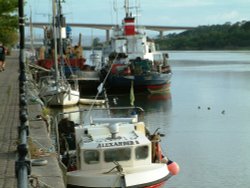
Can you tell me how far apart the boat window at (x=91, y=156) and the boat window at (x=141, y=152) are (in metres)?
0.84

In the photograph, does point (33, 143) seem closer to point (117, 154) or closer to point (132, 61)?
point (117, 154)

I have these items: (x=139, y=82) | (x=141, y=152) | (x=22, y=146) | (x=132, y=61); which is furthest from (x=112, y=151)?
(x=132, y=61)

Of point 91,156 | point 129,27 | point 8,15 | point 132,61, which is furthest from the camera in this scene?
point 129,27

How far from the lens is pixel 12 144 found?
537 inches

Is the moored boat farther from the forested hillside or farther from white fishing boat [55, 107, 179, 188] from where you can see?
the forested hillside

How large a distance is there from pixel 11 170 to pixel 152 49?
3855 cm

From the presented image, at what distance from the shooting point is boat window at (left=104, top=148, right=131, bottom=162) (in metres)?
13.0

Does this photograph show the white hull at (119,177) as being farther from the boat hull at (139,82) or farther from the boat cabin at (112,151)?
the boat hull at (139,82)

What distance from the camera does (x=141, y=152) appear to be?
43.5 feet

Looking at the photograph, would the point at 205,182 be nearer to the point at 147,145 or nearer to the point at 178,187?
the point at 178,187

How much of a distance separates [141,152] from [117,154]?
1.81 ft

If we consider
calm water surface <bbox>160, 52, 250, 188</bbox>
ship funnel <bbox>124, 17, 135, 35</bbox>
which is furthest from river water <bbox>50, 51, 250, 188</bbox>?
ship funnel <bbox>124, 17, 135, 35</bbox>

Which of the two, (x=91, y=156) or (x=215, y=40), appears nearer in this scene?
(x=91, y=156)

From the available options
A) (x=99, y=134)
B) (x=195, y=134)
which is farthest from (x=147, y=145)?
(x=195, y=134)
